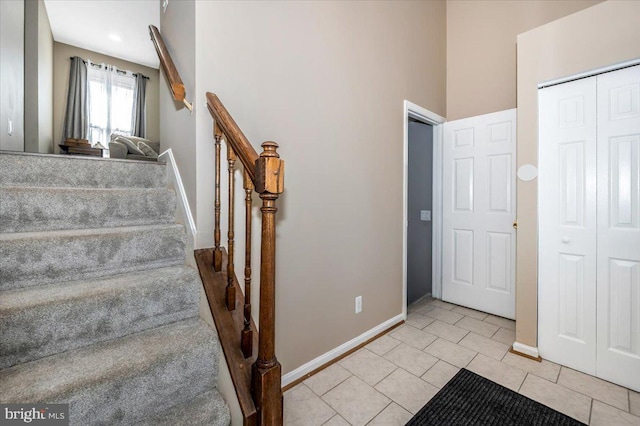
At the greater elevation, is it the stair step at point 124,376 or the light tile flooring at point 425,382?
the stair step at point 124,376

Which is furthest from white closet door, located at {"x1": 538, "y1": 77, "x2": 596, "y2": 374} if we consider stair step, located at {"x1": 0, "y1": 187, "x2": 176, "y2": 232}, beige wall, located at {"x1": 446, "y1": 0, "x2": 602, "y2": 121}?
stair step, located at {"x1": 0, "y1": 187, "x2": 176, "y2": 232}

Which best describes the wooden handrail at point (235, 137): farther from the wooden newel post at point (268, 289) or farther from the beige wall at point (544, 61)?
the beige wall at point (544, 61)

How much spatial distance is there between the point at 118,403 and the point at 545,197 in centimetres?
268

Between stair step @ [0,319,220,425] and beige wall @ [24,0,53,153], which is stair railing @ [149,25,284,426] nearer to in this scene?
stair step @ [0,319,220,425]

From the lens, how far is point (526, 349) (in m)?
2.07

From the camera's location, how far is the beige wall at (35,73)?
345 cm

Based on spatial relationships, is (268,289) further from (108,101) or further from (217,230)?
(108,101)

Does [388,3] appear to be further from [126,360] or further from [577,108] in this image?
[126,360]

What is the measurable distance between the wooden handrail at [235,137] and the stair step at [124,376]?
2.60 feet

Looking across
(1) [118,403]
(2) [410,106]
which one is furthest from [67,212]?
(2) [410,106]

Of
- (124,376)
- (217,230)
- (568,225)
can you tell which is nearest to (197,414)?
(124,376)

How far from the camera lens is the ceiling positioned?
3.74 metres

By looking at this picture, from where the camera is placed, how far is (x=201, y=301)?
1.42 m

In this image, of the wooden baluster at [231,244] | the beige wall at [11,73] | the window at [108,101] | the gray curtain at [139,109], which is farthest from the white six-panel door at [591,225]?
the window at [108,101]
